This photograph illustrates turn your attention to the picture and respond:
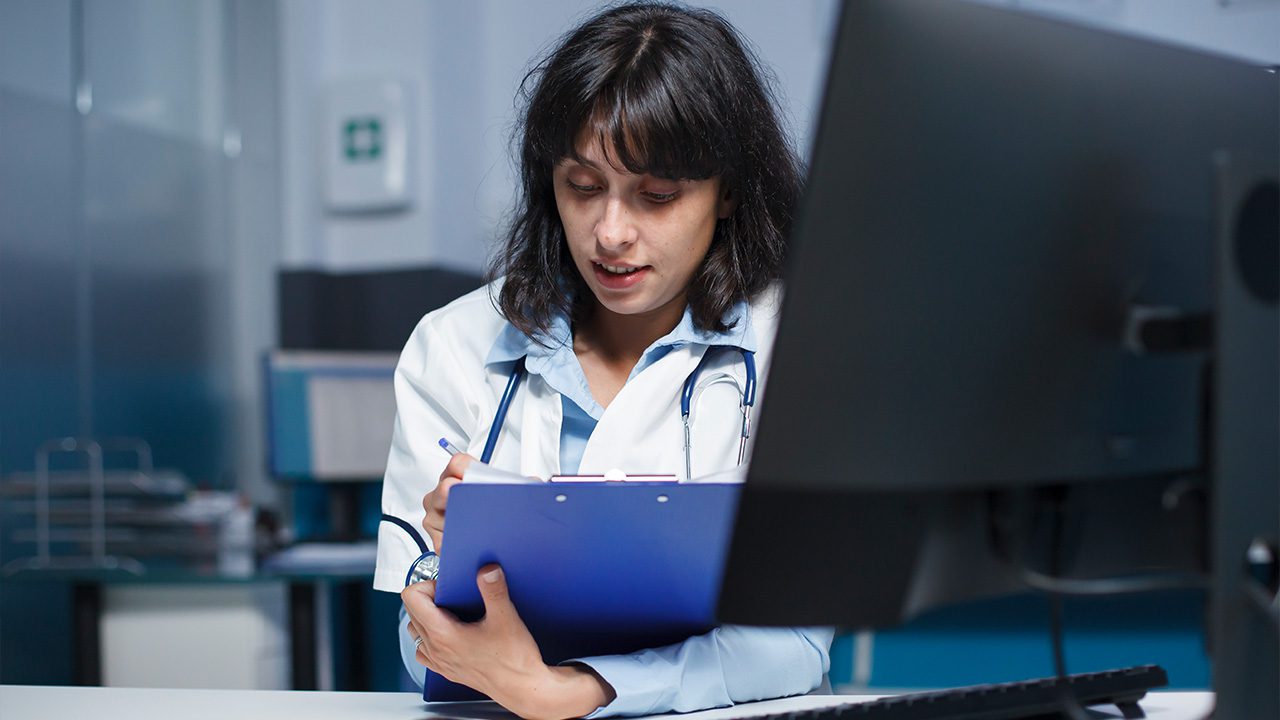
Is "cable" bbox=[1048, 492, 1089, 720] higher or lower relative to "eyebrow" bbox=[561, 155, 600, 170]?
lower

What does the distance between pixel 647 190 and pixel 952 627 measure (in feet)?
7.03

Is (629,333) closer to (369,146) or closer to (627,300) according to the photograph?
(627,300)

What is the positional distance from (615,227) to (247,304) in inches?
125

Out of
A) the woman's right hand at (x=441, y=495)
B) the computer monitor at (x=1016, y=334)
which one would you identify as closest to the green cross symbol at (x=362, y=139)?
the woman's right hand at (x=441, y=495)

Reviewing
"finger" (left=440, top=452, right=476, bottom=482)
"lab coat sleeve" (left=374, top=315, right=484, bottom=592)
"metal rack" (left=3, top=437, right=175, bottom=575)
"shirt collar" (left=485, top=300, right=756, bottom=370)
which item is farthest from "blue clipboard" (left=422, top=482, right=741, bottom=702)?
"metal rack" (left=3, top=437, right=175, bottom=575)

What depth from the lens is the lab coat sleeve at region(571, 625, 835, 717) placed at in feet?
3.20

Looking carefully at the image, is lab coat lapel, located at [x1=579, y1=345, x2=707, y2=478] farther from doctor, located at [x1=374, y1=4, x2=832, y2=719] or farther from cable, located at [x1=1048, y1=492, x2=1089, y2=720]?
cable, located at [x1=1048, y1=492, x2=1089, y2=720]

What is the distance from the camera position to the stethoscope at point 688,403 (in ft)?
3.93

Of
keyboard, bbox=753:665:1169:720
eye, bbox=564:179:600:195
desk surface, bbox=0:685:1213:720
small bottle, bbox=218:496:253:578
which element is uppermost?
eye, bbox=564:179:600:195

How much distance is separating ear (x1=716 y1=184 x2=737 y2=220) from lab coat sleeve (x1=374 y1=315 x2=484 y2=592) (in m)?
0.35

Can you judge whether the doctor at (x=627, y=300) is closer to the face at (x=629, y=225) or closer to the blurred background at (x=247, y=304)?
the face at (x=629, y=225)

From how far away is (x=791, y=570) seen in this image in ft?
2.01

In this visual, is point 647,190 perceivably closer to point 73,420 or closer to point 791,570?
point 791,570


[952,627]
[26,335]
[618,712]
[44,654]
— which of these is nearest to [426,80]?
[26,335]
